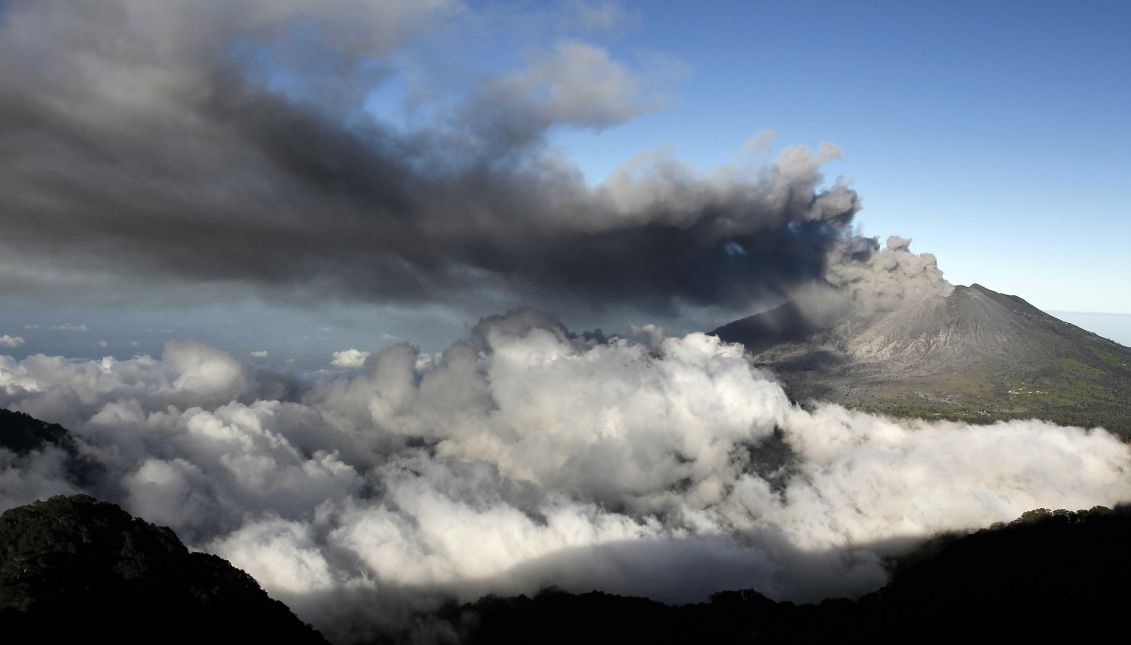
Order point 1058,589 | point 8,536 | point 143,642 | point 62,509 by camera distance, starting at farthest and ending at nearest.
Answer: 1. point 1058,589
2. point 62,509
3. point 8,536
4. point 143,642

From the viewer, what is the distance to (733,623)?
18838 centimetres

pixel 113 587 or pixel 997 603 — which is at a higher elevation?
pixel 113 587

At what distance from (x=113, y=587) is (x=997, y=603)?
582 ft

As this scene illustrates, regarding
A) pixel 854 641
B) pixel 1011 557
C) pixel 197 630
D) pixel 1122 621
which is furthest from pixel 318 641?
pixel 1011 557

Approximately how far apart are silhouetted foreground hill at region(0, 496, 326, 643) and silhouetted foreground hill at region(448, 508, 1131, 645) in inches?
4864

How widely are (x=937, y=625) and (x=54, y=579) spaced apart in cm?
16916

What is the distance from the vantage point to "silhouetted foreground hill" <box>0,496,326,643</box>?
3332 inches

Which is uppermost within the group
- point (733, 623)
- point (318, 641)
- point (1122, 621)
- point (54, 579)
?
point (54, 579)

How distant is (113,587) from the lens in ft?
324

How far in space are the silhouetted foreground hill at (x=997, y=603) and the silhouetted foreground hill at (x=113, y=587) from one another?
405 feet

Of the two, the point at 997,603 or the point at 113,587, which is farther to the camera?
the point at 997,603

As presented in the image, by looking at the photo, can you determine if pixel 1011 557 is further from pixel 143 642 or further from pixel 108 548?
pixel 108 548

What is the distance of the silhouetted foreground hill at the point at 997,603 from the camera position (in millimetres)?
126688

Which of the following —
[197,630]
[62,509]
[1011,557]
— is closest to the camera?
[197,630]
